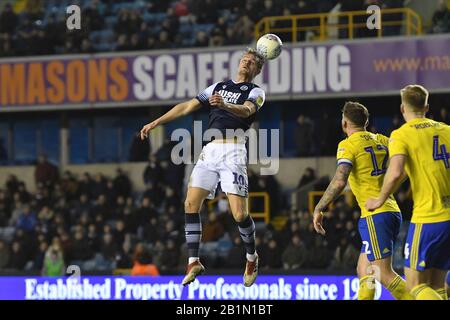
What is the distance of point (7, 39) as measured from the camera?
1029 inches

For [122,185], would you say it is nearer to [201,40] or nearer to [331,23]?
[201,40]

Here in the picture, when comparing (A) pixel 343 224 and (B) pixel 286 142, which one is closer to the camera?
(A) pixel 343 224

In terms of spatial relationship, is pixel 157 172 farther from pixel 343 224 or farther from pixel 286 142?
pixel 343 224

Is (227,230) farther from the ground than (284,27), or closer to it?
closer to it

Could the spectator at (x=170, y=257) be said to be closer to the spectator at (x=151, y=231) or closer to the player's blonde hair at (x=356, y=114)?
the spectator at (x=151, y=231)

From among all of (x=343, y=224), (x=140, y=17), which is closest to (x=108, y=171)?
(x=140, y=17)

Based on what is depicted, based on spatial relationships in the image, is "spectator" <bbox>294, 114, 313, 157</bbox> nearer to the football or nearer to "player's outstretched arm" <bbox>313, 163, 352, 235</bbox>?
the football

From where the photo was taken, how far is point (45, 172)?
25672 millimetres

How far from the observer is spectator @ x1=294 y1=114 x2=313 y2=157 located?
2352cm

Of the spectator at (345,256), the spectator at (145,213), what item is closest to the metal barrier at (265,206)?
the spectator at (145,213)

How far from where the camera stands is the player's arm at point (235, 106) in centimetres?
1036

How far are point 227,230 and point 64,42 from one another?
7.06 m

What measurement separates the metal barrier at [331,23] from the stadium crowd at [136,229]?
3076 millimetres

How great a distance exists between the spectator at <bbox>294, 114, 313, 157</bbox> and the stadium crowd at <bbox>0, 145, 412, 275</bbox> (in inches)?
46.0
